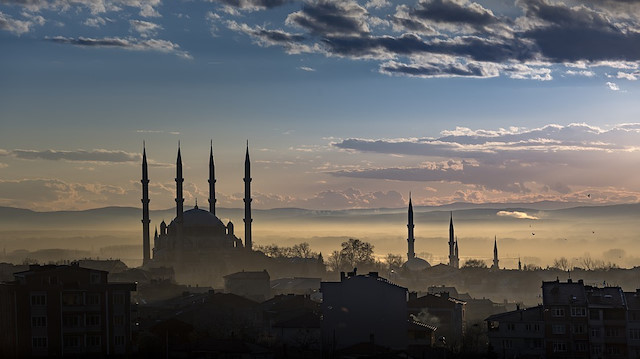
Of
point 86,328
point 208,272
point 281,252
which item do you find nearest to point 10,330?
point 86,328

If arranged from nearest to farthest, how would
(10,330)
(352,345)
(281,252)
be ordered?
1. (10,330)
2. (352,345)
3. (281,252)

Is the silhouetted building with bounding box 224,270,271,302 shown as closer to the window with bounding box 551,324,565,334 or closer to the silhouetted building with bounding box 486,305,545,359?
the silhouetted building with bounding box 486,305,545,359

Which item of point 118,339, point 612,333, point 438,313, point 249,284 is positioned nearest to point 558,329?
point 612,333

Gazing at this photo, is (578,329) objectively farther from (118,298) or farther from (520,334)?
(118,298)

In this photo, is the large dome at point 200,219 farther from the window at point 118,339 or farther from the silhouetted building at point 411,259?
the window at point 118,339

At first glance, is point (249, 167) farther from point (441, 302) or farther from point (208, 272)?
point (441, 302)

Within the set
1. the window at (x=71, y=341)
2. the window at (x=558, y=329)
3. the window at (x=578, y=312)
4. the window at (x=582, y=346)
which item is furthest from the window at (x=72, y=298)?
the window at (x=582, y=346)
